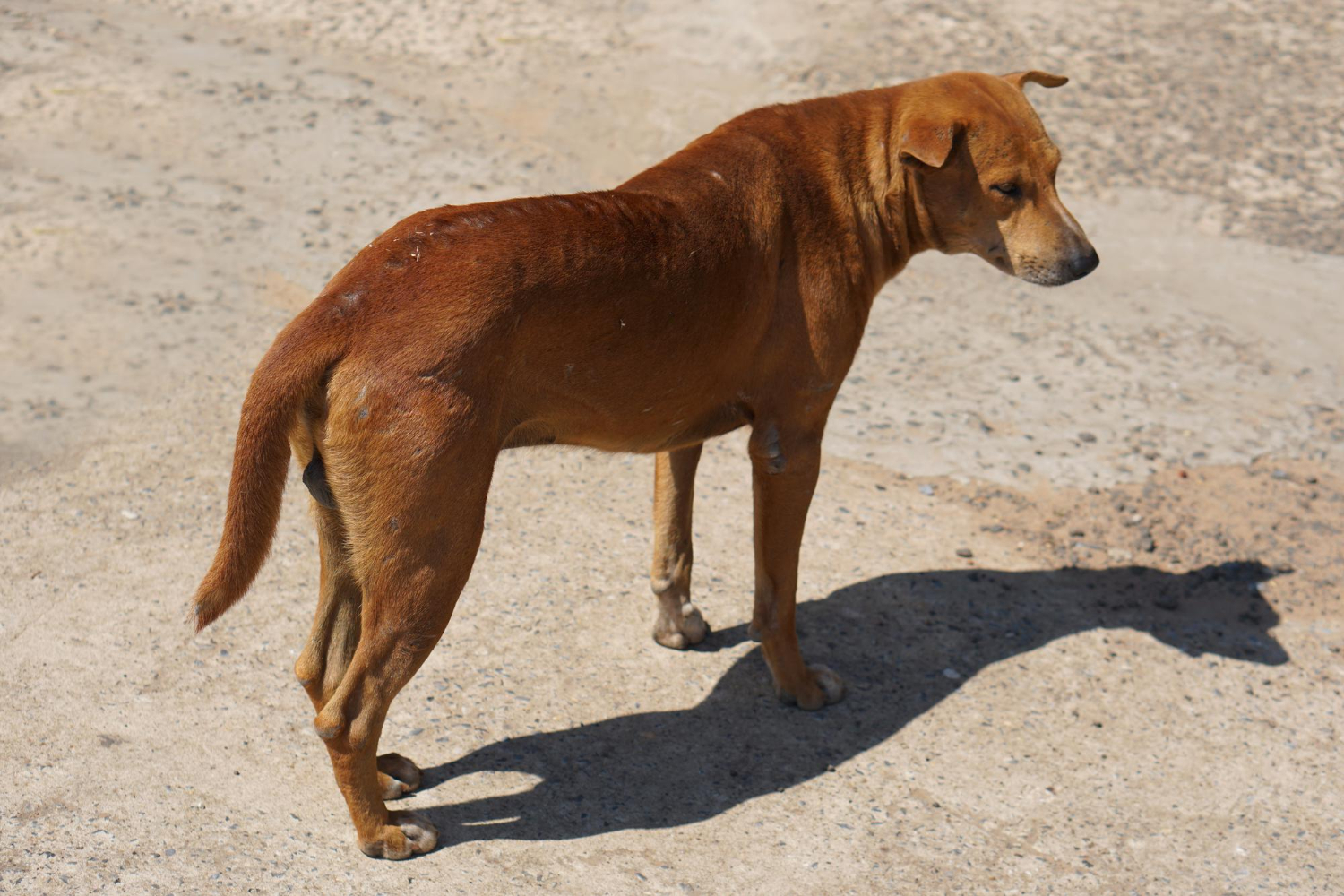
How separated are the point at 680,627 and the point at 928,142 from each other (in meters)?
2.38

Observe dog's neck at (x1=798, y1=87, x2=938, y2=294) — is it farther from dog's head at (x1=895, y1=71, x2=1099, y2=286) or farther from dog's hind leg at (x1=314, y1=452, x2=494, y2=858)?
dog's hind leg at (x1=314, y1=452, x2=494, y2=858)

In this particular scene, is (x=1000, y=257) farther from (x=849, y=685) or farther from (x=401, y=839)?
(x=401, y=839)

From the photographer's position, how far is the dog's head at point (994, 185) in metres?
5.03

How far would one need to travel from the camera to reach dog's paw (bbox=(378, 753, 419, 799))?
482 centimetres

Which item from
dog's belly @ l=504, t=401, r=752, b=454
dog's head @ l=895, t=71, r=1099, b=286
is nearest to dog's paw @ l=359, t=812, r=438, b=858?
dog's belly @ l=504, t=401, r=752, b=454

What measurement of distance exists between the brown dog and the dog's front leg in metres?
0.01

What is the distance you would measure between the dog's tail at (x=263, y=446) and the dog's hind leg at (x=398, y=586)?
31 cm

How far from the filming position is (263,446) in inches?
154

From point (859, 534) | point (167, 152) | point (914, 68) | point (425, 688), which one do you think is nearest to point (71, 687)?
point (425, 688)

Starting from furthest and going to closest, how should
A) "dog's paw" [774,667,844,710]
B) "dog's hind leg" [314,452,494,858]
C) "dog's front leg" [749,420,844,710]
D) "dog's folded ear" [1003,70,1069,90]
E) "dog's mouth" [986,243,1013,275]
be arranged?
"dog's paw" [774,667,844,710]
"dog's folded ear" [1003,70,1069,90]
"dog's mouth" [986,243,1013,275]
"dog's front leg" [749,420,844,710]
"dog's hind leg" [314,452,494,858]

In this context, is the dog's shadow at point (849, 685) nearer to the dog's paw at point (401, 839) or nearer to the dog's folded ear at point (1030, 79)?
the dog's paw at point (401, 839)

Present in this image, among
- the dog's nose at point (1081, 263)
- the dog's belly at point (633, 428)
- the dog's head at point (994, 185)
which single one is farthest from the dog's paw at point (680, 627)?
the dog's nose at point (1081, 263)

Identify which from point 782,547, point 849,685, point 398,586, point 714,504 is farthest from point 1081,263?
point 398,586

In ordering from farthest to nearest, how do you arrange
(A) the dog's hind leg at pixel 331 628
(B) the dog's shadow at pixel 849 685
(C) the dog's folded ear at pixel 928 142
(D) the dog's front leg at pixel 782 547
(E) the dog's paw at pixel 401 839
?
1. (D) the dog's front leg at pixel 782 547
2. (B) the dog's shadow at pixel 849 685
3. (C) the dog's folded ear at pixel 928 142
4. (E) the dog's paw at pixel 401 839
5. (A) the dog's hind leg at pixel 331 628
